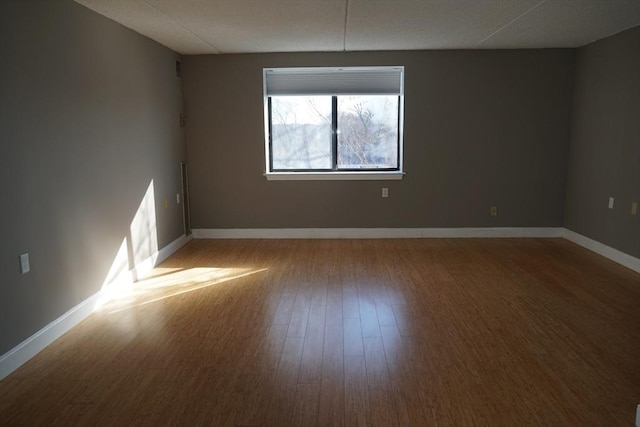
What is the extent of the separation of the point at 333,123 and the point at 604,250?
3254 mm

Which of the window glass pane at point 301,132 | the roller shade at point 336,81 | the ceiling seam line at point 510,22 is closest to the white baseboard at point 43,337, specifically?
the window glass pane at point 301,132

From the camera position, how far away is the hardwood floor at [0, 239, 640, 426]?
2.32 meters

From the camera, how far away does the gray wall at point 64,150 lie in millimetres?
2764

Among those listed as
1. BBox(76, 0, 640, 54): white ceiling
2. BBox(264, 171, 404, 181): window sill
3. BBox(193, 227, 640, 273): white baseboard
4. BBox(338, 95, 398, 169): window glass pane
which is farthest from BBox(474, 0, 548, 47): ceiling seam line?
BBox(193, 227, 640, 273): white baseboard

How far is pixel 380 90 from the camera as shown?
5.76 m

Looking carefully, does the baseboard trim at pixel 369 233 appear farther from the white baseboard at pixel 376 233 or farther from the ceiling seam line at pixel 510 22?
the ceiling seam line at pixel 510 22

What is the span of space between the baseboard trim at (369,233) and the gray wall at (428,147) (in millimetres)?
71

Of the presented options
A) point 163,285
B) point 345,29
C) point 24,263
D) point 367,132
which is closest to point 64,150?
point 24,263

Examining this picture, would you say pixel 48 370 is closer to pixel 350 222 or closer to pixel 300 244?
pixel 300 244

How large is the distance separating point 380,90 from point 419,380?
13.0 feet

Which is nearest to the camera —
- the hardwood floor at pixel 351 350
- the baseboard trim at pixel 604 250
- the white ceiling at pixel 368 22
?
the hardwood floor at pixel 351 350

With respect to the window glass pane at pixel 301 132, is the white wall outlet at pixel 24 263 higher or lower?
lower

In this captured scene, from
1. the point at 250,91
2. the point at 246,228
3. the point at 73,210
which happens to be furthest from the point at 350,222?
the point at 73,210

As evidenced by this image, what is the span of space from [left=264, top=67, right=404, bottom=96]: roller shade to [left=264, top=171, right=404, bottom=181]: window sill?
949 millimetres
